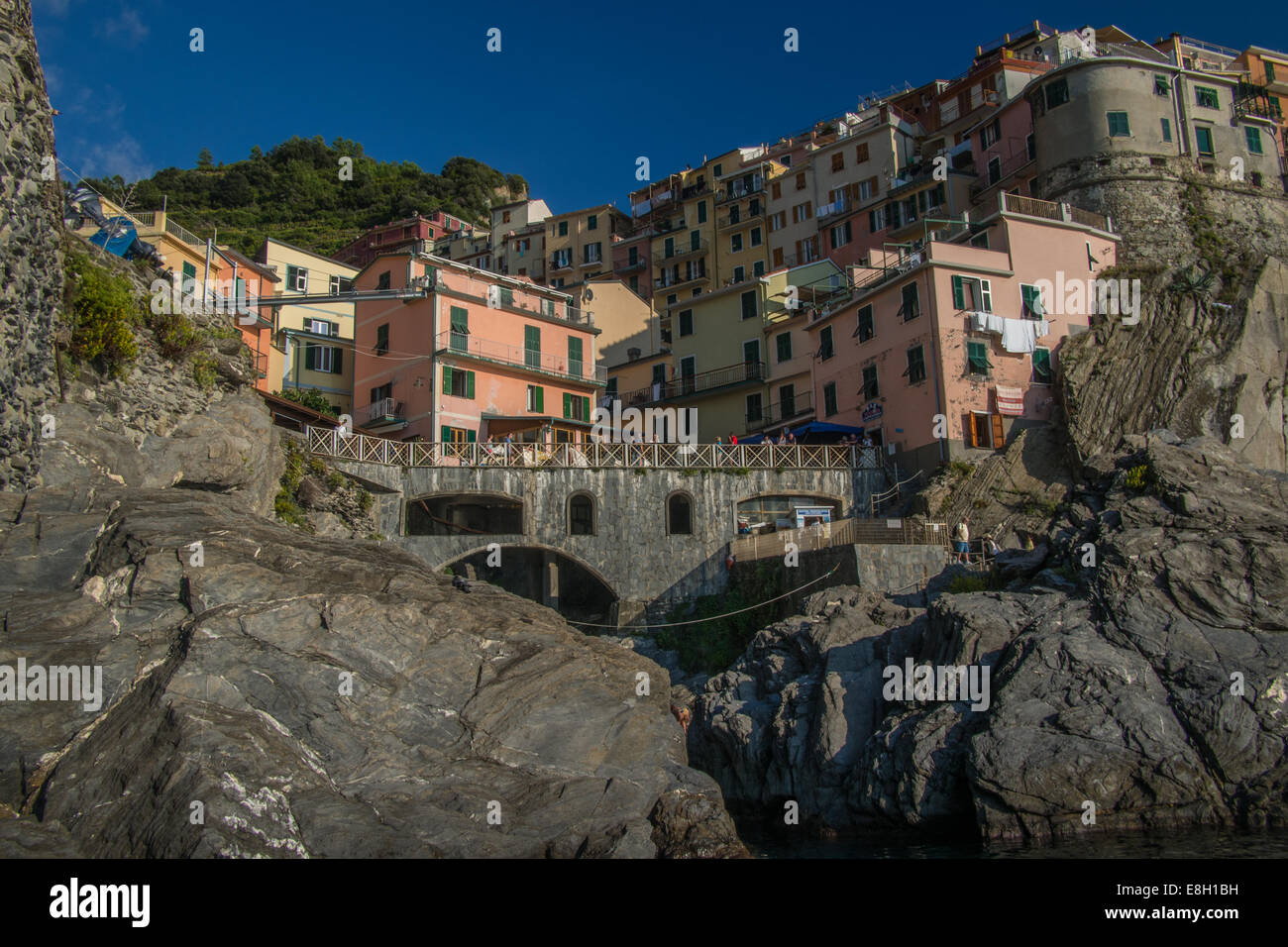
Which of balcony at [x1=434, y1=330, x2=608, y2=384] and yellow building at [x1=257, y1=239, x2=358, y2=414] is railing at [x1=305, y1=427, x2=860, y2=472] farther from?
yellow building at [x1=257, y1=239, x2=358, y2=414]

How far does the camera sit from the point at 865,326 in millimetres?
40031

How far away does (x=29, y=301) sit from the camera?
21.2 meters

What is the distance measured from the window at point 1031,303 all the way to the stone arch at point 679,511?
14.6 metres

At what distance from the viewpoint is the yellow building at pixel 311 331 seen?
46.7 metres

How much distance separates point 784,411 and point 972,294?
11340mm

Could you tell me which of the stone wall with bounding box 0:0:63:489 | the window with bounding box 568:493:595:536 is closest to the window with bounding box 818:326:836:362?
the window with bounding box 568:493:595:536

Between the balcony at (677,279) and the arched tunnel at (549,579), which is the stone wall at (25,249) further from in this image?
the balcony at (677,279)

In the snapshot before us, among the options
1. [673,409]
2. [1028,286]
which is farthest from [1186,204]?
[673,409]

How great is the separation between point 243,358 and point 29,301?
27.7ft

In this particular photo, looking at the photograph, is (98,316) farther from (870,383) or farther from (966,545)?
(870,383)

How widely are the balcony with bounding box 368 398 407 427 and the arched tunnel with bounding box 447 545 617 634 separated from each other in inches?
307

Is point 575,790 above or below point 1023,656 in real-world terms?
below

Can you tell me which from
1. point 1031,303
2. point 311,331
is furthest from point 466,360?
point 1031,303
